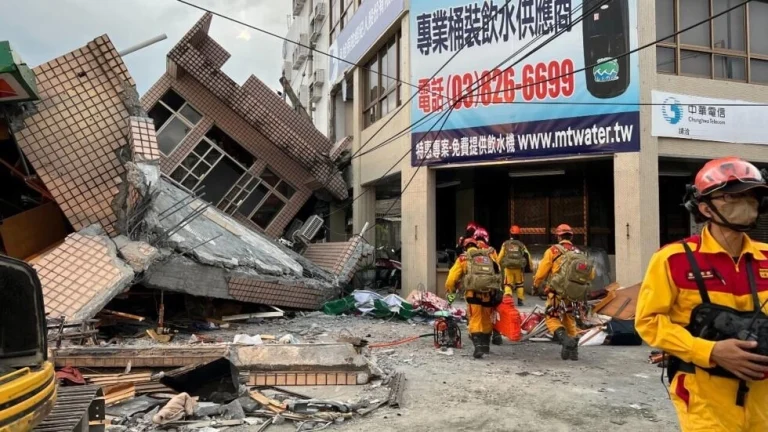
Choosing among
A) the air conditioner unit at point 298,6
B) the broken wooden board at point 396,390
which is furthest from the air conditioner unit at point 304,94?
the broken wooden board at point 396,390

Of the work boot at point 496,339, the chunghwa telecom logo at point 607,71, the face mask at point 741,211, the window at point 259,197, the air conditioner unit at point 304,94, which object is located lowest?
the work boot at point 496,339

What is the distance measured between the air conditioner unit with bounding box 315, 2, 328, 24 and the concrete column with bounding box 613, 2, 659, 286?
13.3 m

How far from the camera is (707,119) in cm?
1123

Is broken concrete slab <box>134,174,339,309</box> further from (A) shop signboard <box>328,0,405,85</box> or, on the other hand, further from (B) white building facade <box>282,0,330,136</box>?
(B) white building facade <box>282,0,330,136</box>

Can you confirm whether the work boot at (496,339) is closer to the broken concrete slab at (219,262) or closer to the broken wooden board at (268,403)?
the broken concrete slab at (219,262)

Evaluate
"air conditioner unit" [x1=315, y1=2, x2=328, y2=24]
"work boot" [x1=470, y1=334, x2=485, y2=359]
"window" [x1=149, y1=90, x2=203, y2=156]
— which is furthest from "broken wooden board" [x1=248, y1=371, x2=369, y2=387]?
"air conditioner unit" [x1=315, y1=2, x2=328, y2=24]

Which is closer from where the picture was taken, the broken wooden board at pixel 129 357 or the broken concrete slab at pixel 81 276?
the broken wooden board at pixel 129 357

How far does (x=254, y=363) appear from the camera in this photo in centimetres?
573

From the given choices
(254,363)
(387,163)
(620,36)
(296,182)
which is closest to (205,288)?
(254,363)

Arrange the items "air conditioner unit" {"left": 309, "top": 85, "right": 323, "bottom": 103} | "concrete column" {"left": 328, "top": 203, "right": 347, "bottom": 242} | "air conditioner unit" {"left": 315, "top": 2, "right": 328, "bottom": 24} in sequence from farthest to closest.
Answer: "air conditioner unit" {"left": 309, "top": 85, "right": 323, "bottom": 103} → "air conditioner unit" {"left": 315, "top": 2, "right": 328, "bottom": 24} → "concrete column" {"left": 328, "top": 203, "right": 347, "bottom": 242}

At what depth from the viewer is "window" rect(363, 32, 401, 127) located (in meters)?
13.9

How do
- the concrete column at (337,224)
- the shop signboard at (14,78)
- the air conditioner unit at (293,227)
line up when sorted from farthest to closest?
the concrete column at (337,224), the air conditioner unit at (293,227), the shop signboard at (14,78)

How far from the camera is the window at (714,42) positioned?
11.4 meters

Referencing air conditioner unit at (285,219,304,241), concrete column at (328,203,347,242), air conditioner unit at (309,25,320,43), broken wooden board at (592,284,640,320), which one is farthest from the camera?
air conditioner unit at (309,25,320,43)
